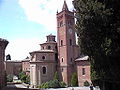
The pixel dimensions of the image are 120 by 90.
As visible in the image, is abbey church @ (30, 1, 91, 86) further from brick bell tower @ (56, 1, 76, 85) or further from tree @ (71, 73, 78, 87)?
tree @ (71, 73, 78, 87)

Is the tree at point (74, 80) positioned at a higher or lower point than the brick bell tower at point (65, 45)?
lower

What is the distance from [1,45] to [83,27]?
23.5 feet

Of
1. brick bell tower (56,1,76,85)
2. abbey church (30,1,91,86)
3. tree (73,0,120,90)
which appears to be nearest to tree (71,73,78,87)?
abbey church (30,1,91,86)

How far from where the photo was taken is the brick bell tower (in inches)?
2251

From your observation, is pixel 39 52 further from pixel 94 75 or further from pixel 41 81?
pixel 94 75

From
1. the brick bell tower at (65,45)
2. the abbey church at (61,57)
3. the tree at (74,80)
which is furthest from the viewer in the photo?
the abbey church at (61,57)

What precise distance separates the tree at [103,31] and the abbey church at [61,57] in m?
36.5

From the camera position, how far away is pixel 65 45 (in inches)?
2282

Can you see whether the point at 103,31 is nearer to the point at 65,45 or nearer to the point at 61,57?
the point at 65,45

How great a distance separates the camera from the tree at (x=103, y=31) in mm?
→ 18172

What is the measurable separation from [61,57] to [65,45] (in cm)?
326

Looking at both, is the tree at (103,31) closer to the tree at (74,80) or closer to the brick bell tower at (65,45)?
the tree at (74,80)


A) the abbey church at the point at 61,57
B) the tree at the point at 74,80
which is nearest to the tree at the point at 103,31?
the tree at the point at 74,80

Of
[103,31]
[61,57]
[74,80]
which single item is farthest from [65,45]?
[103,31]
